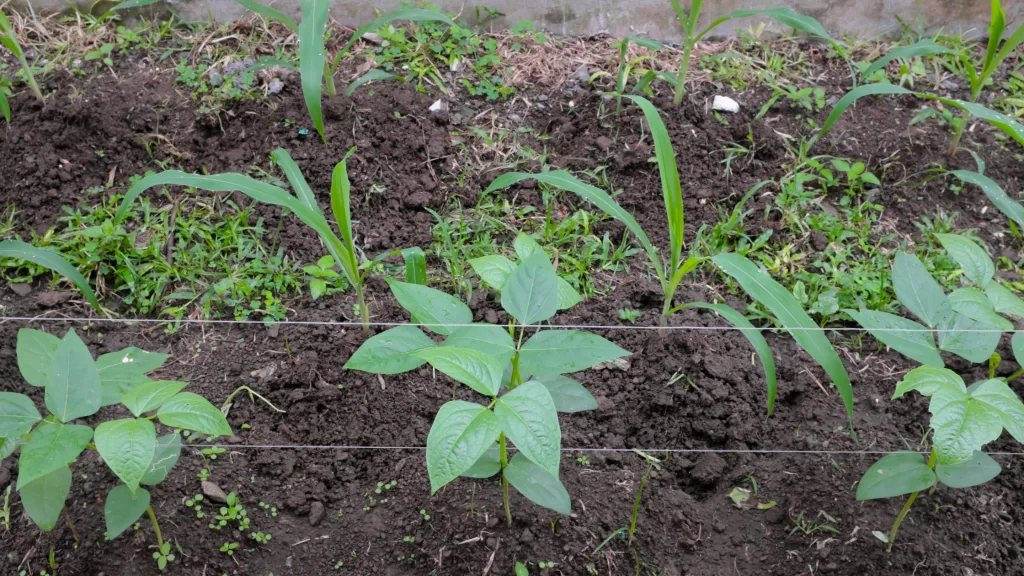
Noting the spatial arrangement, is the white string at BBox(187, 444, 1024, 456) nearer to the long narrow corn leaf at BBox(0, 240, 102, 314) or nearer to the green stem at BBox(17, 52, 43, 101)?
the long narrow corn leaf at BBox(0, 240, 102, 314)

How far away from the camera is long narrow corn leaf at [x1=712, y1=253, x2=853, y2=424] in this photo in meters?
1.57

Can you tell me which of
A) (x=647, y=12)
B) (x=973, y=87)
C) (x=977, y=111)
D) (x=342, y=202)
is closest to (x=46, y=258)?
(x=342, y=202)

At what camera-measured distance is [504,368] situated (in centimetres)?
141

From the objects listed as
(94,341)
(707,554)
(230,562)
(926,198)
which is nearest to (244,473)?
(230,562)

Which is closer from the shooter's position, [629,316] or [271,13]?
[629,316]

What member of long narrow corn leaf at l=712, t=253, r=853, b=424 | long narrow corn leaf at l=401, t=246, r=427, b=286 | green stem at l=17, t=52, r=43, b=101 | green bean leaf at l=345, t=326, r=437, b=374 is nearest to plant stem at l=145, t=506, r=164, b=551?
green bean leaf at l=345, t=326, r=437, b=374

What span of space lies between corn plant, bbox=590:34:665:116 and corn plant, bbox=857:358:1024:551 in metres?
1.32

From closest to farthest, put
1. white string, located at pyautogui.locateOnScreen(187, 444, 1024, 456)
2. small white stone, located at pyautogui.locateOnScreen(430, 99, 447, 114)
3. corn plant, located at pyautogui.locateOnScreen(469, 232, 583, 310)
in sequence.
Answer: corn plant, located at pyautogui.locateOnScreen(469, 232, 583, 310) → white string, located at pyautogui.locateOnScreen(187, 444, 1024, 456) → small white stone, located at pyautogui.locateOnScreen(430, 99, 447, 114)

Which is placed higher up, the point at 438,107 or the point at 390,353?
the point at 390,353

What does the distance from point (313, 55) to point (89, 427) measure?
4.18 ft

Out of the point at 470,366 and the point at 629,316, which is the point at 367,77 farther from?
A: the point at 470,366

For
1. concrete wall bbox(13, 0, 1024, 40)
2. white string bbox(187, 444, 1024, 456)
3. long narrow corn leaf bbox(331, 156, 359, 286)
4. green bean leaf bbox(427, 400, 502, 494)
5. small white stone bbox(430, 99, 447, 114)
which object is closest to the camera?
green bean leaf bbox(427, 400, 502, 494)

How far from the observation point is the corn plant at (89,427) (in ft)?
3.84

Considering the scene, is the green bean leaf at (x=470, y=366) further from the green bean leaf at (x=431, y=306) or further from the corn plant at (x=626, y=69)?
the corn plant at (x=626, y=69)
